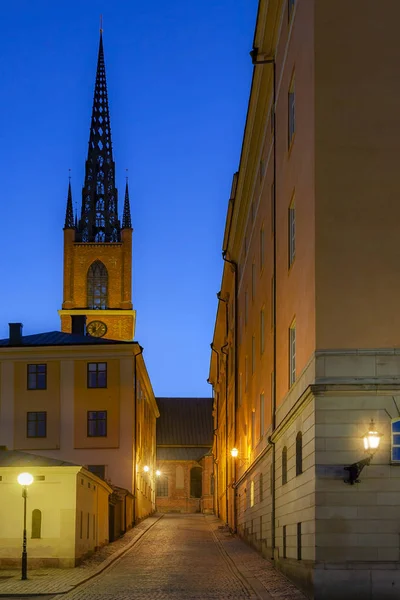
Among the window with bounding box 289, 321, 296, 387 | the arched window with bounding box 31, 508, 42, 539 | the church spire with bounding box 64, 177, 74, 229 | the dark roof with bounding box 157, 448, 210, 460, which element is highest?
the church spire with bounding box 64, 177, 74, 229

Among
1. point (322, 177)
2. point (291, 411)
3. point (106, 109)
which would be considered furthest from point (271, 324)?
point (106, 109)

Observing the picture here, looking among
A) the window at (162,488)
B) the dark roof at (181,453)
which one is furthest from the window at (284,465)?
the dark roof at (181,453)

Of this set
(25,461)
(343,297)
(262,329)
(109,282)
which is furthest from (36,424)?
(109,282)

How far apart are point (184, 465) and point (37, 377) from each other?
53.2 metres

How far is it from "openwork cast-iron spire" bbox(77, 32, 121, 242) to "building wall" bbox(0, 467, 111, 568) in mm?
82487

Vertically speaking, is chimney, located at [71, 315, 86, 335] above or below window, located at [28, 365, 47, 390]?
above

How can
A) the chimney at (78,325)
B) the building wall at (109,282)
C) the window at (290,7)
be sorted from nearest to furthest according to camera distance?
the window at (290,7) < the chimney at (78,325) < the building wall at (109,282)

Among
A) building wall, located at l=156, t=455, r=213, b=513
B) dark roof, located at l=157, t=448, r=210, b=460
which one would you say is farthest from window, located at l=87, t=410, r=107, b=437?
dark roof, located at l=157, t=448, r=210, b=460

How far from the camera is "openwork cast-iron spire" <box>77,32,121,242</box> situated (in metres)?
111

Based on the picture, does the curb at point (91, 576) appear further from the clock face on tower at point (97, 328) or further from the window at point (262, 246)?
the clock face on tower at point (97, 328)

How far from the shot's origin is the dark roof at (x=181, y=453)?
99625mm

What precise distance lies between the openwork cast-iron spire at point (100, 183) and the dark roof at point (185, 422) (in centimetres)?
2031

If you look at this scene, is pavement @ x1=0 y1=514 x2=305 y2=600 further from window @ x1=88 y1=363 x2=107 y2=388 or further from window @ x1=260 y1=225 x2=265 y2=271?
window @ x1=88 y1=363 x2=107 y2=388

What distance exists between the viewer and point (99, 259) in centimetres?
10556
